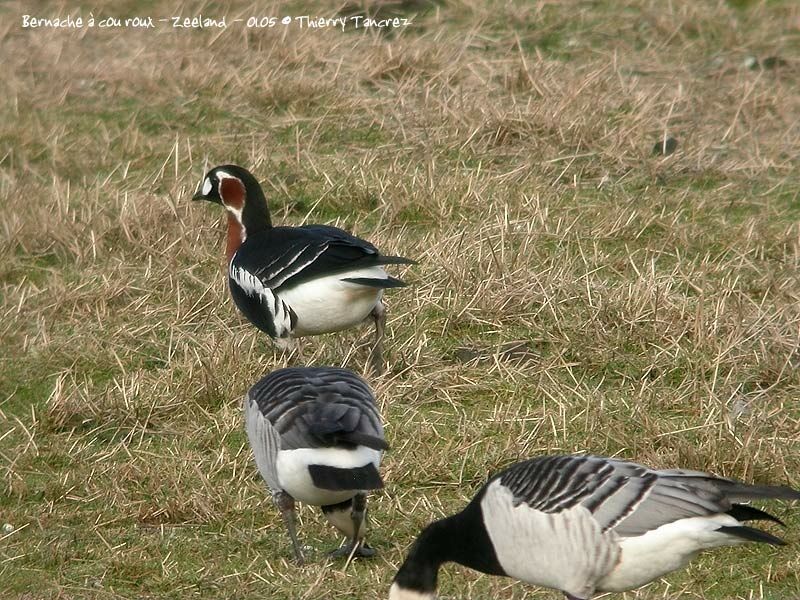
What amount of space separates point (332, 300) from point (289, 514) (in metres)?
1.71

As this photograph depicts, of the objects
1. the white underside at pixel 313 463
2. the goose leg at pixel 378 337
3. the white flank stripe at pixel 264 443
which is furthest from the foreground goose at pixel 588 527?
the goose leg at pixel 378 337

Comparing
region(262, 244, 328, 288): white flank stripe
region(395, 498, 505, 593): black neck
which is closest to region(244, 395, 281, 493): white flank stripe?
region(395, 498, 505, 593): black neck

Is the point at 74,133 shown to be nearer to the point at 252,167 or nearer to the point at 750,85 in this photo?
the point at 252,167

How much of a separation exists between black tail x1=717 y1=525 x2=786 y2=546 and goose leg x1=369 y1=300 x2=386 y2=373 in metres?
2.80

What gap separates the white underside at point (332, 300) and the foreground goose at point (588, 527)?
2158 millimetres

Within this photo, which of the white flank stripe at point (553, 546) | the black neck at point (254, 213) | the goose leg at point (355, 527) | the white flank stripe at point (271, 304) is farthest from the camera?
the black neck at point (254, 213)

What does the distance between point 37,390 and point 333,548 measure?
248cm

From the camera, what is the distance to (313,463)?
496cm

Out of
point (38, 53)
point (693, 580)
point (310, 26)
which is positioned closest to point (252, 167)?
point (310, 26)

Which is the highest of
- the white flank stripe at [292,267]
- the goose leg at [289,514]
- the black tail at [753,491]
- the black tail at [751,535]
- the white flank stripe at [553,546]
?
the black tail at [753,491]

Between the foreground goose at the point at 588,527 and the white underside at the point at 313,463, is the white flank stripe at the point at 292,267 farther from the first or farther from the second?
the foreground goose at the point at 588,527

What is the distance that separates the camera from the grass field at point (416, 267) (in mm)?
5758

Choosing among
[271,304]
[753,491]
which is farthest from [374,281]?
[753,491]

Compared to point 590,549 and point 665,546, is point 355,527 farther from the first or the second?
point 665,546
